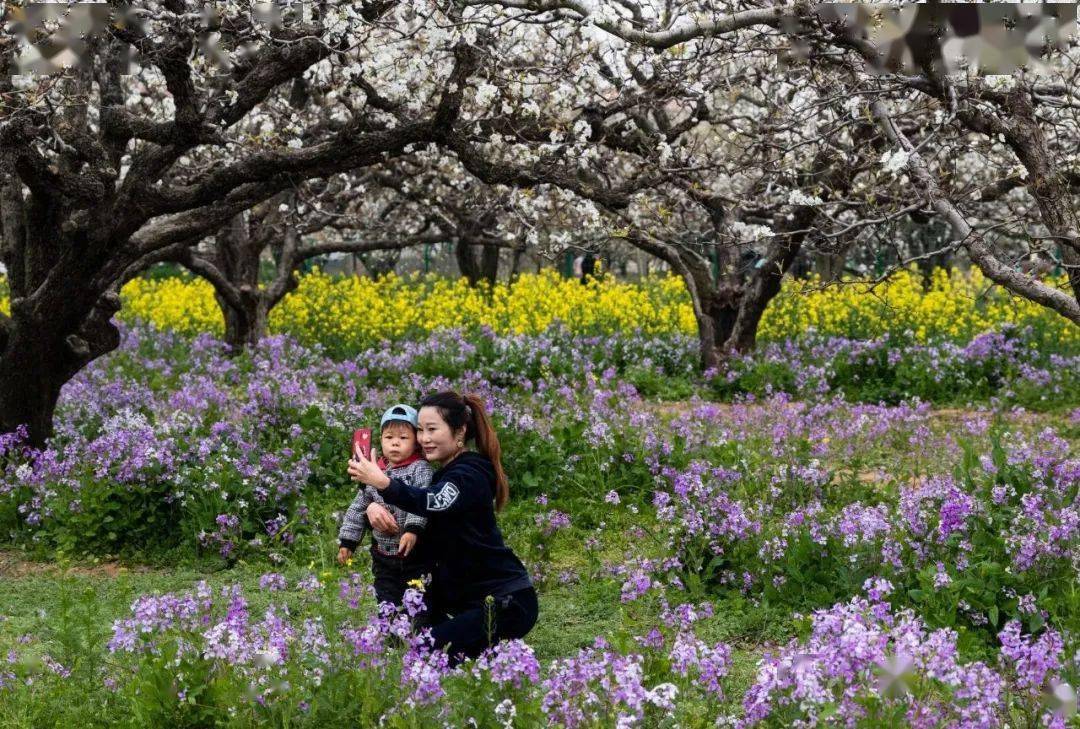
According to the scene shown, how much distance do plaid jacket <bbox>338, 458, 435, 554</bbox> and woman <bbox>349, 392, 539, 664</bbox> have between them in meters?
0.06

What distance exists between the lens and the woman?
485 cm

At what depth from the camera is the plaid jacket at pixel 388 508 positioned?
5039 millimetres

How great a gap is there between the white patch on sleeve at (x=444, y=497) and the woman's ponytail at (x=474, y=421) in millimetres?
269

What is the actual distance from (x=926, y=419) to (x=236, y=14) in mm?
6653

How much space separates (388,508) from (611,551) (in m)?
2.48

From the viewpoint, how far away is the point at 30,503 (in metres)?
7.68

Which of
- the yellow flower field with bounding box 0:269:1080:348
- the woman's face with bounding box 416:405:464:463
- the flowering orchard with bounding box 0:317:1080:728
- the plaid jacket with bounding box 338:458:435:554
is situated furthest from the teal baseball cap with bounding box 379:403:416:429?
the yellow flower field with bounding box 0:269:1080:348

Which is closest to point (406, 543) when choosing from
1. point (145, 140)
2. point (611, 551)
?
point (611, 551)

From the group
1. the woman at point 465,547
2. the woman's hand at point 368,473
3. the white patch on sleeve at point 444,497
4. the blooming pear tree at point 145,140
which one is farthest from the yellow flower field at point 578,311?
the woman's hand at point 368,473

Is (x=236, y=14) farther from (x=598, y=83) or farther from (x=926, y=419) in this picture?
(x=926, y=419)

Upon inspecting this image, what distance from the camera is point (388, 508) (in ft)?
16.6

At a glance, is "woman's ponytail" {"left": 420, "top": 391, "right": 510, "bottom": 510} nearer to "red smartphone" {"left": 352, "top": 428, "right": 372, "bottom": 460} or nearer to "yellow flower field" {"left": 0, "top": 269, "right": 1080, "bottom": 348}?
"red smartphone" {"left": 352, "top": 428, "right": 372, "bottom": 460}

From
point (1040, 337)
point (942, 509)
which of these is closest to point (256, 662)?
point (942, 509)

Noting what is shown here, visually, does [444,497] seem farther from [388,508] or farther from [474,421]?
[474,421]
